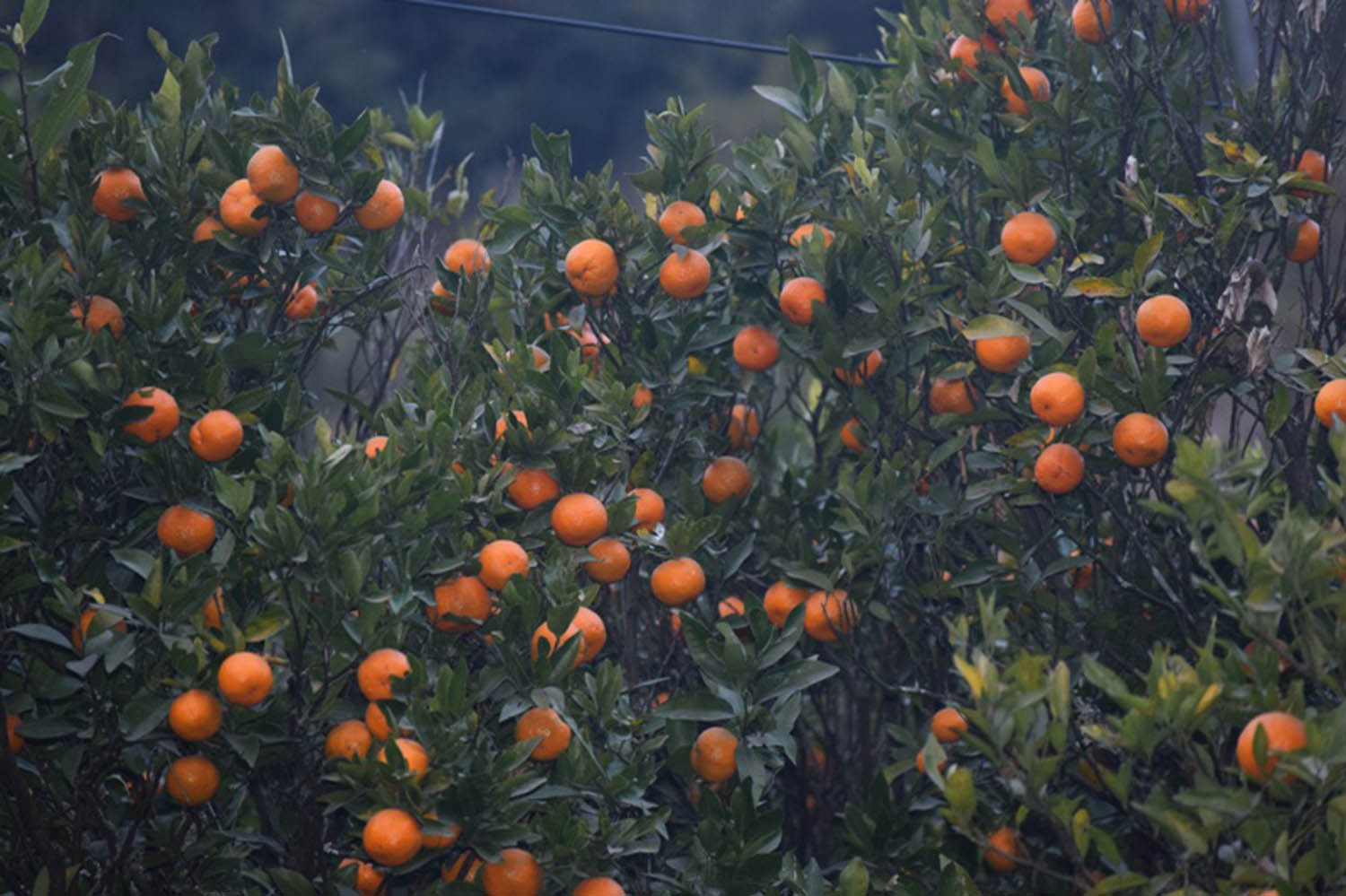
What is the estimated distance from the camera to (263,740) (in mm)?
2377

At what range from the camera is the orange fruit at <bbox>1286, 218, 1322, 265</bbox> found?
2.84 m

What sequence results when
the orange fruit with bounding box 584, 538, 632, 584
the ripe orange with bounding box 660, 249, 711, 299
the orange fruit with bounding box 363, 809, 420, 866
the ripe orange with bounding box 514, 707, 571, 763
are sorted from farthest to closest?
the ripe orange with bounding box 660, 249, 711, 299, the orange fruit with bounding box 584, 538, 632, 584, the ripe orange with bounding box 514, 707, 571, 763, the orange fruit with bounding box 363, 809, 420, 866

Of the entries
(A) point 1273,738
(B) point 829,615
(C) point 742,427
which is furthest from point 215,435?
(A) point 1273,738

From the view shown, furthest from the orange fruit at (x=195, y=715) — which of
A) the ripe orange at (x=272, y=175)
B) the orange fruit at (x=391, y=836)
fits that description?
the ripe orange at (x=272, y=175)

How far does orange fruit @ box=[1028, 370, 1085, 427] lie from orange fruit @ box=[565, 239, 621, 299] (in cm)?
89

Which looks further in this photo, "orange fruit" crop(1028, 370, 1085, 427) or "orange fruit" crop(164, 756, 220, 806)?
"orange fruit" crop(1028, 370, 1085, 427)

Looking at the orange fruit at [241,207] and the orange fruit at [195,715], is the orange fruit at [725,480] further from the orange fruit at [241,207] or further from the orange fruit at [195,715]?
the orange fruit at [195,715]

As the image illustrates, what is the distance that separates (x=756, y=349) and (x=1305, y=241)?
42.9 inches

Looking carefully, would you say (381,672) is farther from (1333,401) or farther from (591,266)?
(1333,401)

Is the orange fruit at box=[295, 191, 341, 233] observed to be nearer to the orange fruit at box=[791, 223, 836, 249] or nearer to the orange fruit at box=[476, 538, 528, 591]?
the orange fruit at box=[476, 538, 528, 591]

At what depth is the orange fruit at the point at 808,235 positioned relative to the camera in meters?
2.89

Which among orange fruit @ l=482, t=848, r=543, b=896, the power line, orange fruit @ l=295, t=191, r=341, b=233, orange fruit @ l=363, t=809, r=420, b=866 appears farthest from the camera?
the power line

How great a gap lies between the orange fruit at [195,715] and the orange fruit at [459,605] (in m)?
0.39

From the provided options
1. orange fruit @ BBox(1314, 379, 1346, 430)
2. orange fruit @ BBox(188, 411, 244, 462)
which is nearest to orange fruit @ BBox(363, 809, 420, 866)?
orange fruit @ BBox(188, 411, 244, 462)
